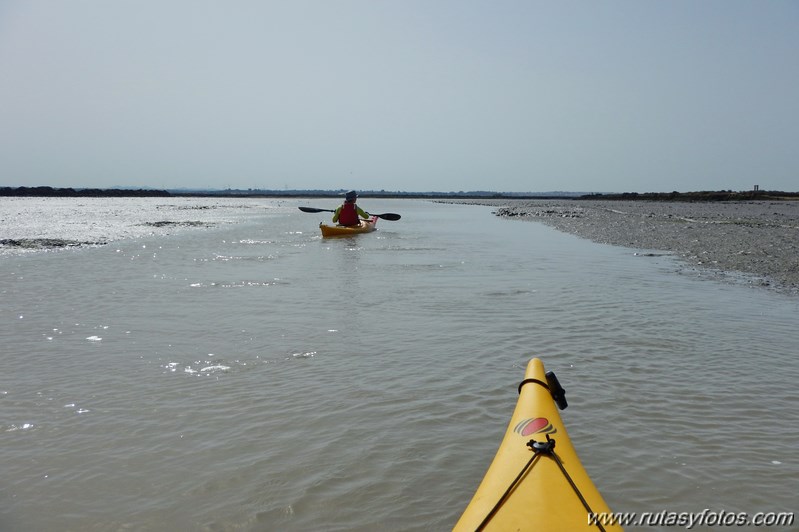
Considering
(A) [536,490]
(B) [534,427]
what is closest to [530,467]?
(A) [536,490]

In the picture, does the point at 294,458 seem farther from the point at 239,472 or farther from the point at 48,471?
the point at 48,471

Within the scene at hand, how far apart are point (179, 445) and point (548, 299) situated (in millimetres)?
7901

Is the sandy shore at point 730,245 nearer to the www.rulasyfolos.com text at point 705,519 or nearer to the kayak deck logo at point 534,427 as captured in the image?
the www.rulasyfolos.com text at point 705,519

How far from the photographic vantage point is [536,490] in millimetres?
3303

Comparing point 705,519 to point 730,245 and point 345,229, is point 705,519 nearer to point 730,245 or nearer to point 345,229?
point 730,245

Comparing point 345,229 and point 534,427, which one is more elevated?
point 345,229

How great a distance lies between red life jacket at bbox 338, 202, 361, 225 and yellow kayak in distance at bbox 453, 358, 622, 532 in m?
22.9

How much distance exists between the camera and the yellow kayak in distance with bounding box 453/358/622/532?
3.04 m

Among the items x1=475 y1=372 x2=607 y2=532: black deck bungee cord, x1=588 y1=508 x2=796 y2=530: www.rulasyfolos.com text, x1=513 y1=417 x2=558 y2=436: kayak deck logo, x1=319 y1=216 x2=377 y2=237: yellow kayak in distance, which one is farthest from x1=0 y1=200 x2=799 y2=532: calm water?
x1=319 y1=216 x2=377 y2=237: yellow kayak in distance

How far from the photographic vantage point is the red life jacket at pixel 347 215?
26.6 meters

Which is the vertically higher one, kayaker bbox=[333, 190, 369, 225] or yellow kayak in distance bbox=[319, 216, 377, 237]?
kayaker bbox=[333, 190, 369, 225]

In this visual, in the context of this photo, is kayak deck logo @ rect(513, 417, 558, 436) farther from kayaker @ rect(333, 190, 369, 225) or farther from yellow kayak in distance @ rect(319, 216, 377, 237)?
kayaker @ rect(333, 190, 369, 225)

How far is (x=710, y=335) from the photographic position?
841 cm

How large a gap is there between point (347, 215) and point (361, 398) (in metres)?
21.1
